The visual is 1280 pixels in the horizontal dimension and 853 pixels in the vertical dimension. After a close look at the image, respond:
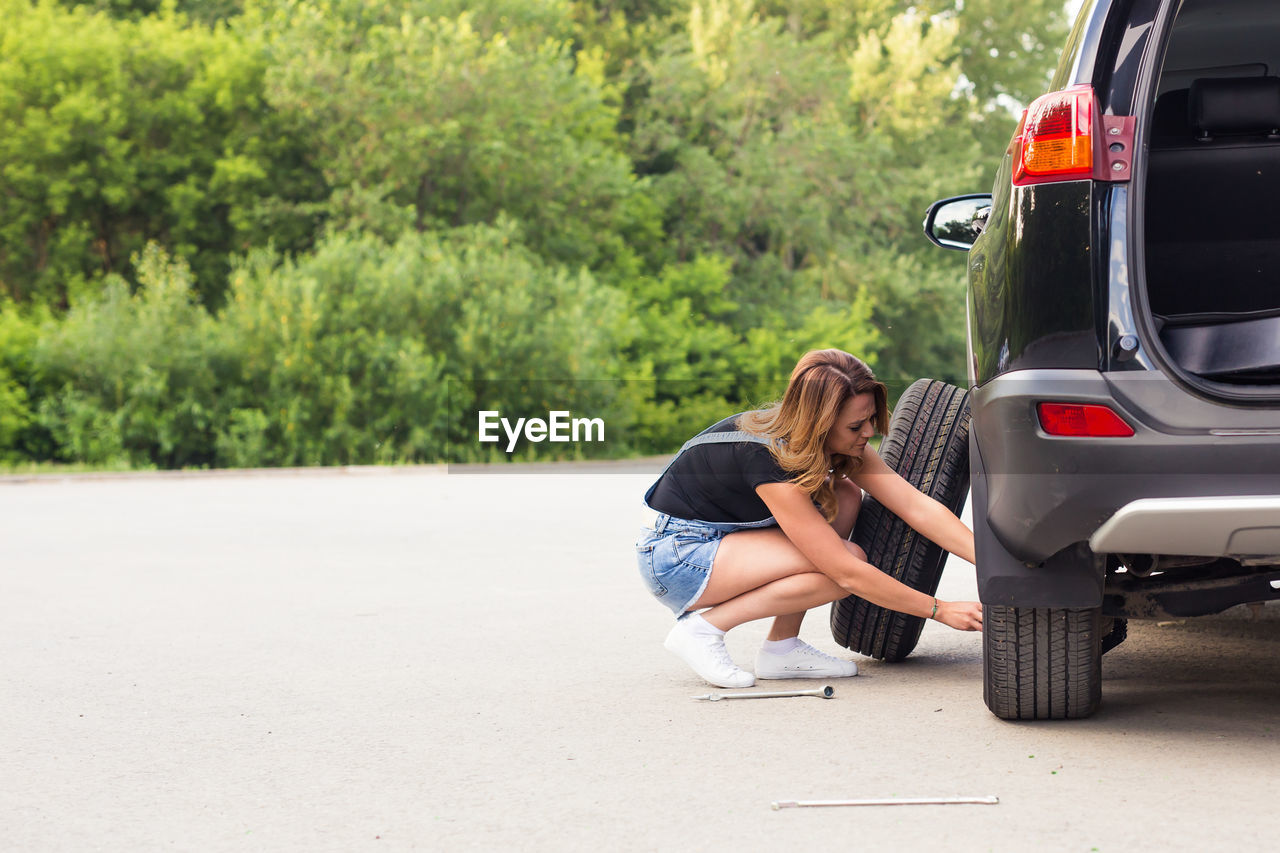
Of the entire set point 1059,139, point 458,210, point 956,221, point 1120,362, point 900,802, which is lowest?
point 458,210

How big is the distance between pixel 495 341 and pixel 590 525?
13376mm

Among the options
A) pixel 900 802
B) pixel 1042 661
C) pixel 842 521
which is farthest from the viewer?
pixel 842 521

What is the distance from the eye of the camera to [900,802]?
359 cm

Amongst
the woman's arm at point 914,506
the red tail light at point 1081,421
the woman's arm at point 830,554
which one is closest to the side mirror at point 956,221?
the woman's arm at point 914,506

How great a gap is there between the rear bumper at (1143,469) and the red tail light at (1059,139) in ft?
1.65

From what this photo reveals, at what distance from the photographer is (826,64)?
3841 centimetres

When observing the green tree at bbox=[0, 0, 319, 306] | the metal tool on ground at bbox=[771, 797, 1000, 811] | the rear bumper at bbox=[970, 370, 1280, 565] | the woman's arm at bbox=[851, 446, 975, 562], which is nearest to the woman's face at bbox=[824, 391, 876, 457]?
the woman's arm at bbox=[851, 446, 975, 562]

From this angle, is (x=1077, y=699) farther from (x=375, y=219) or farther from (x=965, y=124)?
(x=965, y=124)

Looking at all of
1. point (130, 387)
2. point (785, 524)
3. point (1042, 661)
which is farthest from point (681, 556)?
point (130, 387)

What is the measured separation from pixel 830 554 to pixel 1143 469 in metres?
1.56

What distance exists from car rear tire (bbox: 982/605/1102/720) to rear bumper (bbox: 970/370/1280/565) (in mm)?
571

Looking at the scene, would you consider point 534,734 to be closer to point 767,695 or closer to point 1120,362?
point 767,695

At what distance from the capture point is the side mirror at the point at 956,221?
16.8 feet

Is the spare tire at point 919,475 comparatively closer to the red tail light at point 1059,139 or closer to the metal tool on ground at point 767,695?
the metal tool on ground at point 767,695
